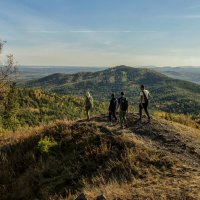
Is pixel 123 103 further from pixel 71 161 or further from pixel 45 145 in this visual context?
pixel 71 161

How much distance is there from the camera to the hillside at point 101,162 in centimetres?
1258

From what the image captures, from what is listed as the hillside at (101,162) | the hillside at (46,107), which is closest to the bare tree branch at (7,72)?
the hillside at (101,162)

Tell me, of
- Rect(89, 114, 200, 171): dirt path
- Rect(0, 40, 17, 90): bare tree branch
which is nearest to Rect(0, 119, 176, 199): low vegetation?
Rect(89, 114, 200, 171): dirt path

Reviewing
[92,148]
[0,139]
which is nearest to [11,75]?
[0,139]

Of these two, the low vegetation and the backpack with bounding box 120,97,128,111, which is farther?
the backpack with bounding box 120,97,128,111

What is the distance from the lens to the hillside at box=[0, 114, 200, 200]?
41.3ft

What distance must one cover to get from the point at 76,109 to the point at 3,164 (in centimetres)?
10883

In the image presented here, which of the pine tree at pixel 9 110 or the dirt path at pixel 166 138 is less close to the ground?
the dirt path at pixel 166 138

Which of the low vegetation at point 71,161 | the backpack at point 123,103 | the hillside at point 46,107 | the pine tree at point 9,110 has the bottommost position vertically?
the hillside at point 46,107

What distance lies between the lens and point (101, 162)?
16.9 m

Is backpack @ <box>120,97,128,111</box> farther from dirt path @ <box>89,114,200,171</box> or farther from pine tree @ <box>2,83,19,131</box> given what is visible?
pine tree @ <box>2,83,19,131</box>

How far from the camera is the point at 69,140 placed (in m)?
20.5

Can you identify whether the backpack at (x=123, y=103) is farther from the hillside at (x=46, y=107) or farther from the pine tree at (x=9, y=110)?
the hillside at (x=46, y=107)

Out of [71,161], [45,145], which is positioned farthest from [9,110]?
[71,161]
